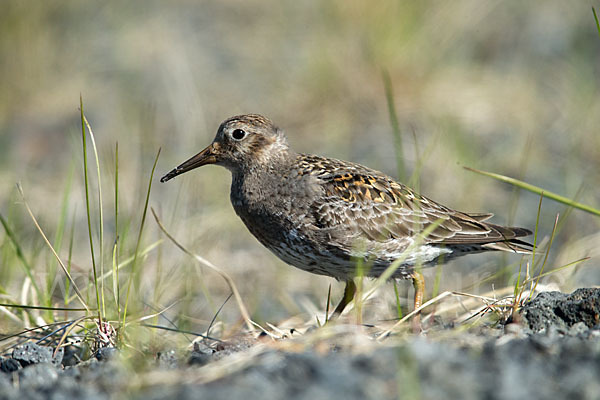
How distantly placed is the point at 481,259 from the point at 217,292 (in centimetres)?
272

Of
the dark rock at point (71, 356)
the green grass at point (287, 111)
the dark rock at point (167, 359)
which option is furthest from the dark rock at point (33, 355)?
the green grass at point (287, 111)

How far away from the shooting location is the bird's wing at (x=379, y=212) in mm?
5230

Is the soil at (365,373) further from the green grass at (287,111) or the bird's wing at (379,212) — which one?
the green grass at (287,111)

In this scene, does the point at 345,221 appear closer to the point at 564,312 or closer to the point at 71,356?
the point at 564,312

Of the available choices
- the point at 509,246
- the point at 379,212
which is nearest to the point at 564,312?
the point at 509,246

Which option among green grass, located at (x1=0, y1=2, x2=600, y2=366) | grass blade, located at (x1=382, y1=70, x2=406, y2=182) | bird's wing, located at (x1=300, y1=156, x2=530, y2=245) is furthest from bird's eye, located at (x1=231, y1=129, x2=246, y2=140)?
green grass, located at (x1=0, y1=2, x2=600, y2=366)

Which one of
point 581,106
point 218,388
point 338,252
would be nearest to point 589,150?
point 581,106

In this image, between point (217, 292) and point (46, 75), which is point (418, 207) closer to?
point (217, 292)

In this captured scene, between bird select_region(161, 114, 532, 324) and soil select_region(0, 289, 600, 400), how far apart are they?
4.87 feet

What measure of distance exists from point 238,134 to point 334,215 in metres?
1.02

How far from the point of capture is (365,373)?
3010 mm

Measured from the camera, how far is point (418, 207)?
17.7 feet

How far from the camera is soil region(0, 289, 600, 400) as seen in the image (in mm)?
2855

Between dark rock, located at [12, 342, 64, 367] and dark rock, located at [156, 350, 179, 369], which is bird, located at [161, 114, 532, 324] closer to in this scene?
dark rock, located at [156, 350, 179, 369]
